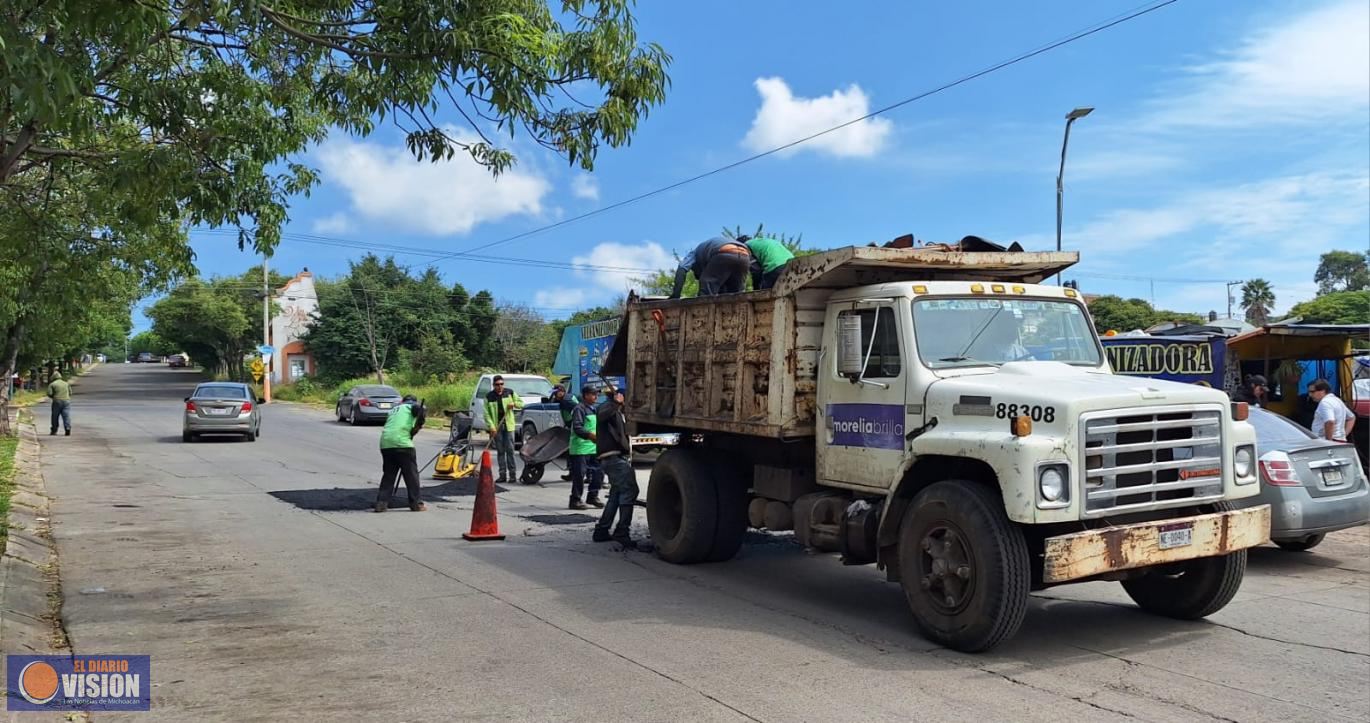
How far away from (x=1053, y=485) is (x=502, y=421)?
11726 mm

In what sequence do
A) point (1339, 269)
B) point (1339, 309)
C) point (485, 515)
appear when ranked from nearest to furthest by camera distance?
1. point (485, 515)
2. point (1339, 309)
3. point (1339, 269)

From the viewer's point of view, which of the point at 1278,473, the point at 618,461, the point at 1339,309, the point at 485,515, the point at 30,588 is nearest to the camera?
the point at 30,588

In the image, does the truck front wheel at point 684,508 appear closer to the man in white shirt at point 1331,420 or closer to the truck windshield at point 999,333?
the truck windshield at point 999,333

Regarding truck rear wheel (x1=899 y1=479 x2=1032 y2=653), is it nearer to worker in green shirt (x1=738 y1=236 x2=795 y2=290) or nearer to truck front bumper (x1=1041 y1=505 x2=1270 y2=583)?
truck front bumper (x1=1041 y1=505 x2=1270 y2=583)

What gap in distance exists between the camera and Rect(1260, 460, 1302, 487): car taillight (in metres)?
8.71

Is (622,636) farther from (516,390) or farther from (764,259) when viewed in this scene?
(516,390)

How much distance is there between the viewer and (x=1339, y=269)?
86.9m

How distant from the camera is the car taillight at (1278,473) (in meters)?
8.71

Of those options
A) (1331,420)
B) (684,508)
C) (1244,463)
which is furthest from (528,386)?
(1244,463)

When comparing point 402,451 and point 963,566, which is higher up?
point 402,451

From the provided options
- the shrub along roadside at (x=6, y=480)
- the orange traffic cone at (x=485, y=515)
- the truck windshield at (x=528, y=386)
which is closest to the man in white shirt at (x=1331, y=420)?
the orange traffic cone at (x=485, y=515)

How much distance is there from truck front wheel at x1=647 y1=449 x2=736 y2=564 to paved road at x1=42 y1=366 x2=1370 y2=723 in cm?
22

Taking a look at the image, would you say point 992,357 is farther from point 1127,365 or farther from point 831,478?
point 1127,365

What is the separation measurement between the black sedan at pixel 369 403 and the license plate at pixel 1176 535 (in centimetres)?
2954
